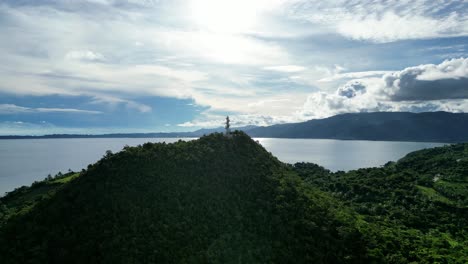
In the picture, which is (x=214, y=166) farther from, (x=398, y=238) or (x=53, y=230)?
(x=398, y=238)

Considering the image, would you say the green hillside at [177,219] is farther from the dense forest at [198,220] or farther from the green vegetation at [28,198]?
the green vegetation at [28,198]

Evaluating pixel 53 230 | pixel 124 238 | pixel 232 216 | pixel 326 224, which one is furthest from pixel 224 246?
pixel 53 230

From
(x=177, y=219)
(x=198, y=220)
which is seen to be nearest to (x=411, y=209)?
(x=198, y=220)

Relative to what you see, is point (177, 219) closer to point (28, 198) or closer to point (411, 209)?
point (28, 198)

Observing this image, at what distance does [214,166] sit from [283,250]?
58.6 ft

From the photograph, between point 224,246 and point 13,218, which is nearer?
point 224,246

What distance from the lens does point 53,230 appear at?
3922cm

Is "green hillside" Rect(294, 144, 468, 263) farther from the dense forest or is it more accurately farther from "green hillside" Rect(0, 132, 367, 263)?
Result: "green hillside" Rect(0, 132, 367, 263)

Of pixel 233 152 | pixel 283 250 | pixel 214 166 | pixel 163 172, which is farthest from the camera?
pixel 233 152

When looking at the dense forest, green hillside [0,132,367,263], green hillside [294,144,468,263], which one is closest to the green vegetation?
the dense forest

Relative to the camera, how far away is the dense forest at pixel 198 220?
3784 centimetres

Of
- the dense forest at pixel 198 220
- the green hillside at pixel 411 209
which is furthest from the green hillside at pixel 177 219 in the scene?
the green hillside at pixel 411 209

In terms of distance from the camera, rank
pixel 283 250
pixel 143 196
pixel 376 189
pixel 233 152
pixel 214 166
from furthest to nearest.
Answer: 1. pixel 376 189
2. pixel 233 152
3. pixel 214 166
4. pixel 143 196
5. pixel 283 250

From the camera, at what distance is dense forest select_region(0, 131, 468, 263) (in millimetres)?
37844
